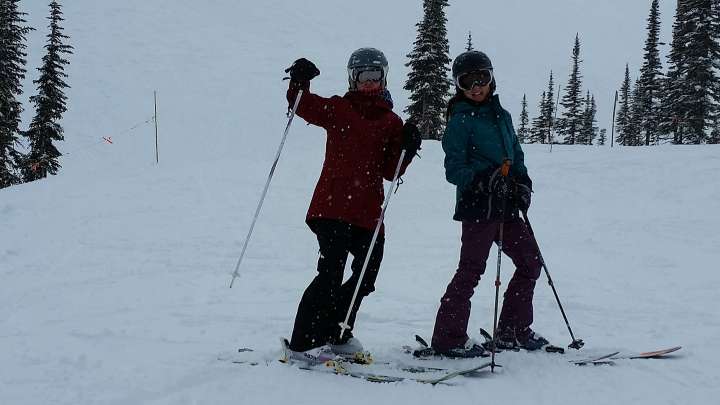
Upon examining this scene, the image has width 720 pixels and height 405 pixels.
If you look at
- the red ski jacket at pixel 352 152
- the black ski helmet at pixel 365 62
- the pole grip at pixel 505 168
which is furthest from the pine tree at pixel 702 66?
the red ski jacket at pixel 352 152

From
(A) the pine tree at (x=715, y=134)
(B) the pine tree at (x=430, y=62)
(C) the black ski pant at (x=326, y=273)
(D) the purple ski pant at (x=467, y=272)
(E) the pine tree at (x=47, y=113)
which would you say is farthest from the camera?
(A) the pine tree at (x=715, y=134)

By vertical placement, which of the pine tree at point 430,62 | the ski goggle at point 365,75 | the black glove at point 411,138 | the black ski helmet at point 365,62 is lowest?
the black glove at point 411,138

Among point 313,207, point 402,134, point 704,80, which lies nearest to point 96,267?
point 313,207

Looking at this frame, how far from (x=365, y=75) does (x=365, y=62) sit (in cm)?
10

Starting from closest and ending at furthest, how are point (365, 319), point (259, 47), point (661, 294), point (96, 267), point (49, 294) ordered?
point (365, 319) < point (49, 294) < point (661, 294) < point (96, 267) < point (259, 47)

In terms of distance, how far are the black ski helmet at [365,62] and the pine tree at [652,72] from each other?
4888cm

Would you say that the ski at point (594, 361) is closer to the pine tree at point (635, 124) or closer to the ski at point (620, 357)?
the ski at point (620, 357)

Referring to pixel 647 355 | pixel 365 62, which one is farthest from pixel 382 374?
pixel 365 62

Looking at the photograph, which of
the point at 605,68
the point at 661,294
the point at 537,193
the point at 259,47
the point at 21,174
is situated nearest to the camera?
the point at 661,294

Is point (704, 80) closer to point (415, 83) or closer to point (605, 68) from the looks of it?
point (415, 83)

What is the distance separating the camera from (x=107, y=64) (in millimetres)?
55375

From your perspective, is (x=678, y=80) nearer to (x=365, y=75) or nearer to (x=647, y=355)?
(x=647, y=355)

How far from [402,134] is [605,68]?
143 meters

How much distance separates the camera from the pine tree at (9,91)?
27531mm
